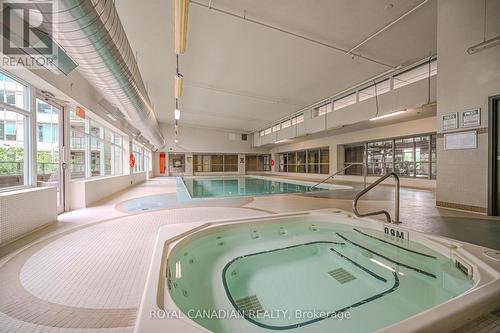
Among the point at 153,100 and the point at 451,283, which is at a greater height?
the point at 153,100

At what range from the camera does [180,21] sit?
89.9 inches

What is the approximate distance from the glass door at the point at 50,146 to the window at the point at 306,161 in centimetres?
1122

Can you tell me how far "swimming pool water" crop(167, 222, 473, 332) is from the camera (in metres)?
1.50

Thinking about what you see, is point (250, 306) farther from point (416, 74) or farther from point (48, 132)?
point (416, 74)

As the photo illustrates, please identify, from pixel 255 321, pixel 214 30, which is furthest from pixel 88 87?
pixel 255 321

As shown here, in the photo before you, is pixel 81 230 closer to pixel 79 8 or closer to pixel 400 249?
pixel 79 8

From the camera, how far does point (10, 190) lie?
2785mm

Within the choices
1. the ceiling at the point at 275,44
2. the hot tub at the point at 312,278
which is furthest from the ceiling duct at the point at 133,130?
the hot tub at the point at 312,278

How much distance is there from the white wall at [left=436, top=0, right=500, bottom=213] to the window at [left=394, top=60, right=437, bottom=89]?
1948 mm

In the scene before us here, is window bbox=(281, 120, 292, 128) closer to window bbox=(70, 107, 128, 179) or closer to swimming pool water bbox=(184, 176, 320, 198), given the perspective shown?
swimming pool water bbox=(184, 176, 320, 198)

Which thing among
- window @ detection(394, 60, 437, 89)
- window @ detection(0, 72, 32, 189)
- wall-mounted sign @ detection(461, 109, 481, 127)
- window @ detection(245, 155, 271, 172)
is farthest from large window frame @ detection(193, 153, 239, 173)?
wall-mounted sign @ detection(461, 109, 481, 127)

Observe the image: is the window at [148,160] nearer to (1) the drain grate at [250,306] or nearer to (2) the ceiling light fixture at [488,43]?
(1) the drain grate at [250,306]

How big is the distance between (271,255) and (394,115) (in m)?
6.62

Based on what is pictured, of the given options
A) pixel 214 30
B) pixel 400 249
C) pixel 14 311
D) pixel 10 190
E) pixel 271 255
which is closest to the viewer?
pixel 14 311
